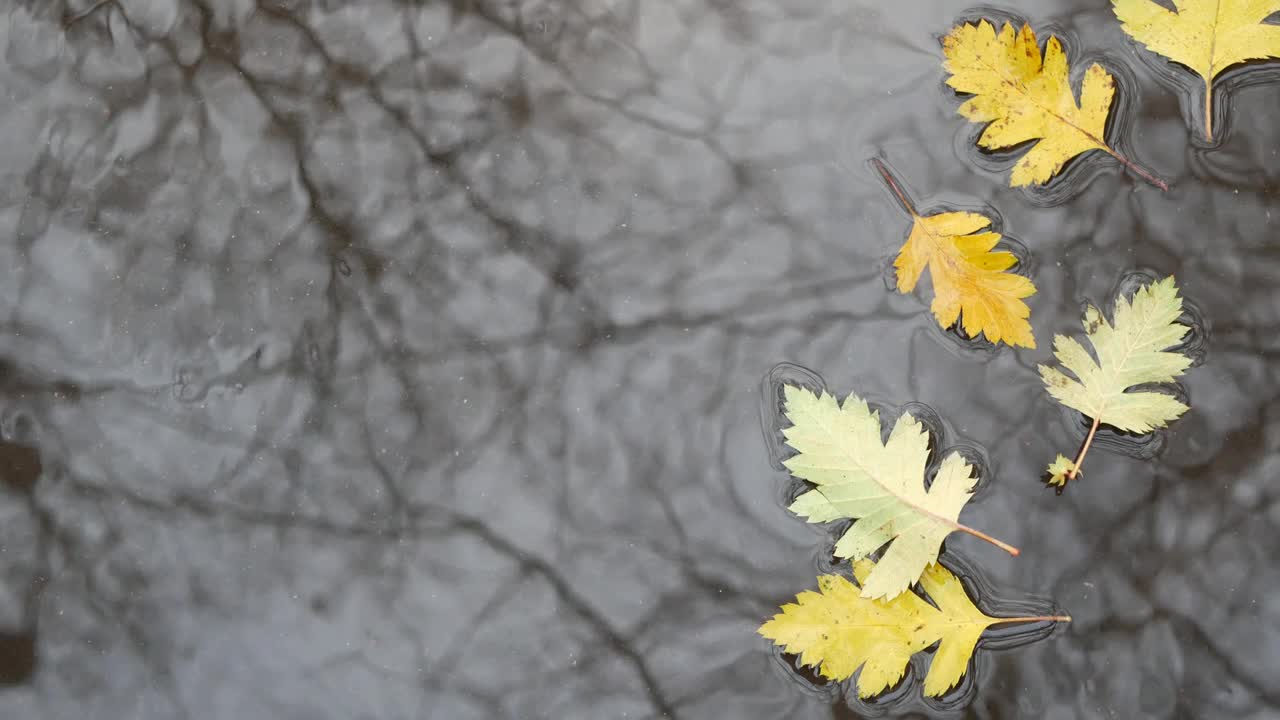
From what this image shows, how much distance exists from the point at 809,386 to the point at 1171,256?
472 millimetres

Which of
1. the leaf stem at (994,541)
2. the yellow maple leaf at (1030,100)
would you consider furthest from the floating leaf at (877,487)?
the yellow maple leaf at (1030,100)

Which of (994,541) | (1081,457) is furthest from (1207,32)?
(994,541)

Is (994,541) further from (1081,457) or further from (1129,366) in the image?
(1129,366)

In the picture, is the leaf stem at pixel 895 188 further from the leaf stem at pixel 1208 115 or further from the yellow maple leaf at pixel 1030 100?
the leaf stem at pixel 1208 115

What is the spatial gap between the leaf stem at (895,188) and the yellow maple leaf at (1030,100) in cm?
12

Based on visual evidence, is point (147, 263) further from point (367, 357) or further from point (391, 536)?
point (391, 536)

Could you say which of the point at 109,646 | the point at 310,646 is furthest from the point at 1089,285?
the point at 109,646

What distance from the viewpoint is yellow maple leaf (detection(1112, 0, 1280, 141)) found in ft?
3.70

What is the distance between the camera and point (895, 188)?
45.8 inches

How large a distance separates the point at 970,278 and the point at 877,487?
0.92 feet

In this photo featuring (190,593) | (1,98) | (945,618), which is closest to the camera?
(945,618)

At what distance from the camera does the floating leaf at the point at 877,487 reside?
106 cm

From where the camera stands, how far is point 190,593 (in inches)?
46.0

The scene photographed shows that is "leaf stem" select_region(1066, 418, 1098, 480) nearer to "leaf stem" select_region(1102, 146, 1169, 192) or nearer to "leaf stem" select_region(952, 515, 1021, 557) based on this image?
"leaf stem" select_region(952, 515, 1021, 557)
